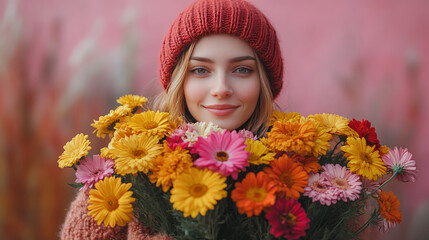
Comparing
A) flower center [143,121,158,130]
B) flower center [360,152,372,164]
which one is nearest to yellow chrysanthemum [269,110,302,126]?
flower center [360,152,372,164]

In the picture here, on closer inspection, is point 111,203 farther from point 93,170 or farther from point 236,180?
point 236,180

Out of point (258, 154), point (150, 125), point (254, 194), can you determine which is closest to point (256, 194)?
point (254, 194)

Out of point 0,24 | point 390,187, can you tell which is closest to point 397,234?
point 390,187

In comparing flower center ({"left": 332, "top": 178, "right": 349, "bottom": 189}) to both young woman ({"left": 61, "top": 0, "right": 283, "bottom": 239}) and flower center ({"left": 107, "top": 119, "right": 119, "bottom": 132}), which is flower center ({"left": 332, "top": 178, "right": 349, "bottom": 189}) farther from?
flower center ({"left": 107, "top": 119, "right": 119, "bottom": 132})

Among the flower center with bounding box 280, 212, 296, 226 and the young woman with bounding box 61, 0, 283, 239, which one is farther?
the young woman with bounding box 61, 0, 283, 239

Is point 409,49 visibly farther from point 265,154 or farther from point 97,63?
point 97,63

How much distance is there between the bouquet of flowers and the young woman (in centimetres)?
13

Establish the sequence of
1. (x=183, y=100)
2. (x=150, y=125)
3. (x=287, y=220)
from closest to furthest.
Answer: (x=287, y=220) → (x=150, y=125) → (x=183, y=100)

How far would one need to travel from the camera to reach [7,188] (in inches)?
65.1

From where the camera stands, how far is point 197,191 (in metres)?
0.61

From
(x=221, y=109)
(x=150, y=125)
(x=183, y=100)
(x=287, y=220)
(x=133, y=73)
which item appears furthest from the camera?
(x=133, y=73)

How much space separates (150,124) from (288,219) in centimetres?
40

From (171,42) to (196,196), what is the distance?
52 centimetres

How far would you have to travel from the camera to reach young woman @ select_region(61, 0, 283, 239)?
896 millimetres
